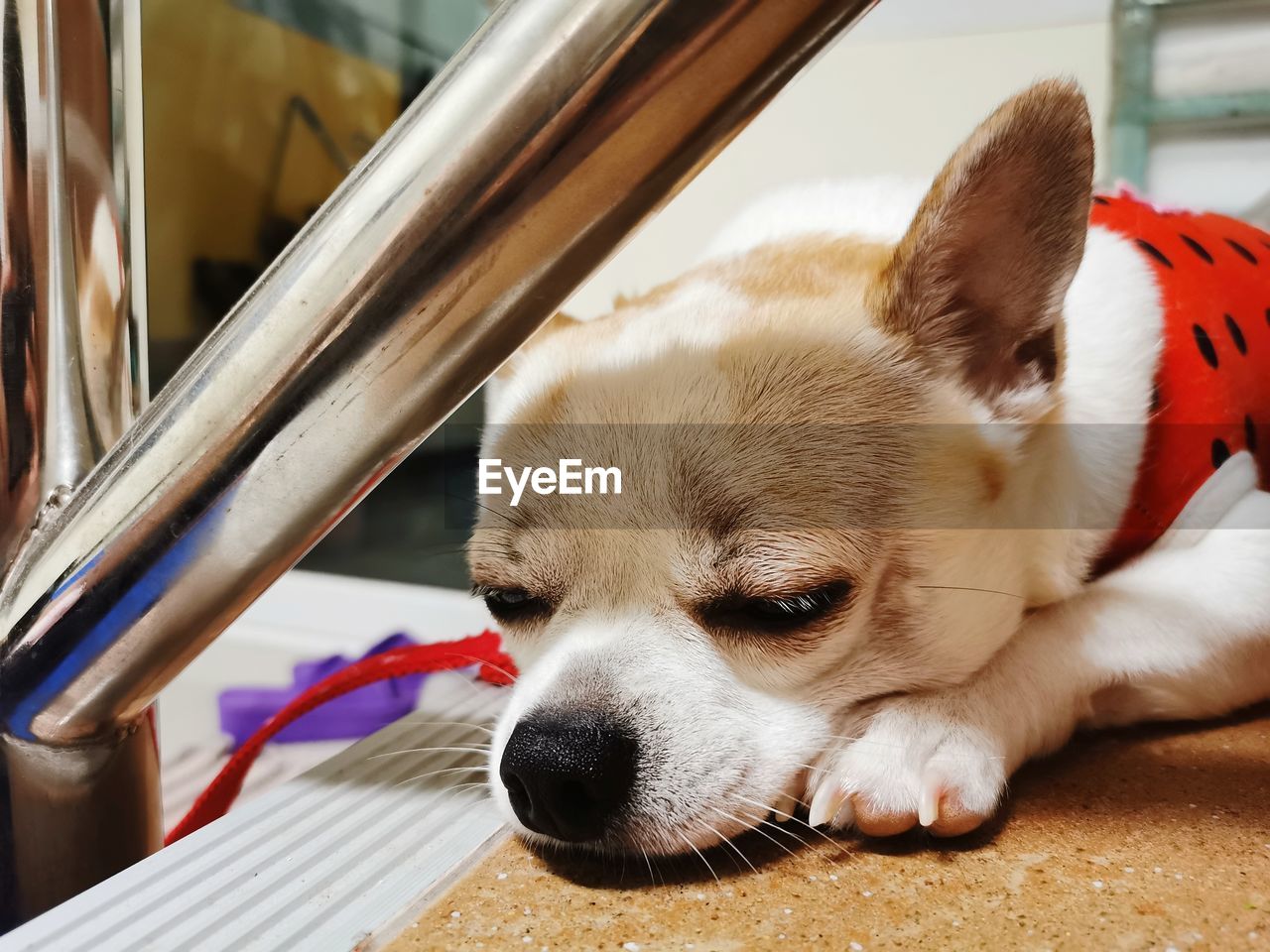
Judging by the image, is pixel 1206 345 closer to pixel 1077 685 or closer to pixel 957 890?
pixel 1077 685

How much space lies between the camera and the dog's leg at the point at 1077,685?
72 cm

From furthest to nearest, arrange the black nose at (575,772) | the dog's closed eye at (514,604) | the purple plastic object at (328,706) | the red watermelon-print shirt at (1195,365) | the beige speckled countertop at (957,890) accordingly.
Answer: the purple plastic object at (328,706) → the red watermelon-print shirt at (1195,365) → the dog's closed eye at (514,604) → the black nose at (575,772) → the beige speckled countertop at (957,890)

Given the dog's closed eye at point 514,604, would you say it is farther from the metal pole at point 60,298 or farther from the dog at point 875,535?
the metal pole at point 60,298

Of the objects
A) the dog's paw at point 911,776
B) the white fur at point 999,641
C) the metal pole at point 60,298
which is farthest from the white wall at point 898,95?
the dog's paw at point 911,776

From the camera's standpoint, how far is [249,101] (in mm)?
1853

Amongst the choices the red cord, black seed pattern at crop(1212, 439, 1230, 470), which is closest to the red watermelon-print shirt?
black seed pattern at crop(1212, 439, 1230, 470)

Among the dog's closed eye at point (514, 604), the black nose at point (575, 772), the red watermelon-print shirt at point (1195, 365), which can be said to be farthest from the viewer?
the red watermelon-print shirt at point (1195, 365)

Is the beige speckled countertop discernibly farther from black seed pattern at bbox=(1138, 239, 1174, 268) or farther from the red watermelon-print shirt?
black seed pattern at bbox=(1138, 239, 1174, 268)

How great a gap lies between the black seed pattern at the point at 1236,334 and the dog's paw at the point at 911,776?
61 centimetres

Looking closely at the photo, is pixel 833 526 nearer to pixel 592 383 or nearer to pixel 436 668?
pixel 592 383

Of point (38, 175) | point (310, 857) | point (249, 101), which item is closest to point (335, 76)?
point (249, 101)

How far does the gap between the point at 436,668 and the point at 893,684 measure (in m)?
0.50

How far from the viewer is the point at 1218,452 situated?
101 cm

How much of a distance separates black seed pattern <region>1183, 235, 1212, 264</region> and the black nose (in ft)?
3.06
